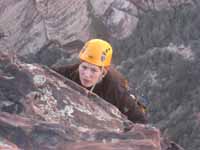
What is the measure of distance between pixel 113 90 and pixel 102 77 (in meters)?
0.16

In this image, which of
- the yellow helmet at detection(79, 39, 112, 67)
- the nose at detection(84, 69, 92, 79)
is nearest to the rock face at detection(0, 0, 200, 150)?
the yellow helmet at detection(79, 39, 112, 67)

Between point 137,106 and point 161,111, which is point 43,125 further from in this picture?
point 161,111

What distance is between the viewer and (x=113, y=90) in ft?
17.5

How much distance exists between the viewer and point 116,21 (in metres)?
26.0

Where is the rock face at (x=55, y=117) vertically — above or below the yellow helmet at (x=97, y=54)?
below

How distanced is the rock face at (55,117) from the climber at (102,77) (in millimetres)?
450

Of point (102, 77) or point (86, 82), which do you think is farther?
point (102, 77)

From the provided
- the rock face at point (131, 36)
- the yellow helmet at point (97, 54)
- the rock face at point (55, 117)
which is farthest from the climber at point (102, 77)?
the rock face at point (131, 36)

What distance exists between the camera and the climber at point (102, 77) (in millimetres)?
5121

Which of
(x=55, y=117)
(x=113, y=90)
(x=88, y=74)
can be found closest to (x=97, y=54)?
(x=88, y=74)

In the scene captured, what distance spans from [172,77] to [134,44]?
12.3 feet

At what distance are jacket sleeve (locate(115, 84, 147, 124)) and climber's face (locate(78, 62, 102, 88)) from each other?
11.5 inches

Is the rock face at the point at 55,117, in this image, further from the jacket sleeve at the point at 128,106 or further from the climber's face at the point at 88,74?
the jacket sleeve at the point at 128,106

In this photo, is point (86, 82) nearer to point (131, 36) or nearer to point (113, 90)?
point (113, 90)
